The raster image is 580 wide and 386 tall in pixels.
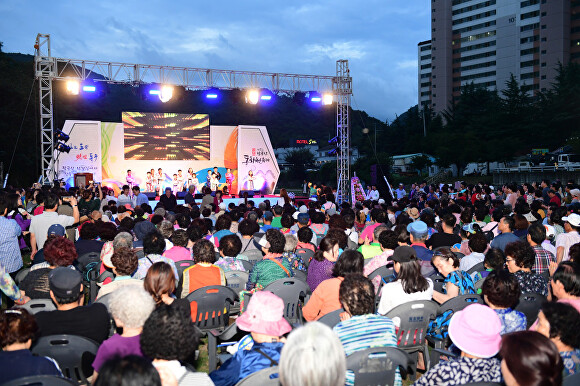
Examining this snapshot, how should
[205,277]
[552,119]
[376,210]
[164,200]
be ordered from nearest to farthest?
[205,277]
[376,210]
[164,200]
[552,119]

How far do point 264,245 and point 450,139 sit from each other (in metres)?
40.7

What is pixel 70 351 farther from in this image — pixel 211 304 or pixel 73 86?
pixel 73 86

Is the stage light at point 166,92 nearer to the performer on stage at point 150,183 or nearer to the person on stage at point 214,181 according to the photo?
the performer on stage at point 150,183

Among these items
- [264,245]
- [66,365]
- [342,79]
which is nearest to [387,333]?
[66,365]

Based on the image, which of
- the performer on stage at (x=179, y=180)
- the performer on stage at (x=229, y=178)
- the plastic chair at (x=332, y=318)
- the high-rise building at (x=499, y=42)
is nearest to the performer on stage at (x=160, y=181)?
the performer on stage at (x=179, y=180)

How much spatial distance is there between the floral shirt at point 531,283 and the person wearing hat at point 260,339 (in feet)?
8.63

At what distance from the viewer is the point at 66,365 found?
3115mm

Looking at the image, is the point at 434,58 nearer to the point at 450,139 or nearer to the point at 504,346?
the point at 450,139

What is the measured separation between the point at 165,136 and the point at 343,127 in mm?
8604

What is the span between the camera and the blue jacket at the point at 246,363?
279 cm

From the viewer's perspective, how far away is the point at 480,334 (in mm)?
2740

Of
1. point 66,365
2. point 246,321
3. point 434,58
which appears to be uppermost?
point 434,58

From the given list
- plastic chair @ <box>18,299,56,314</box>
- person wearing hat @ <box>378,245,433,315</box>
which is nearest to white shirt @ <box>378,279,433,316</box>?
→ person wearing hat @ <box>378,245,433,315</box>

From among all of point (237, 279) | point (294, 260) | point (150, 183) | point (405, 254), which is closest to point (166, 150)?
point (150, 183)
